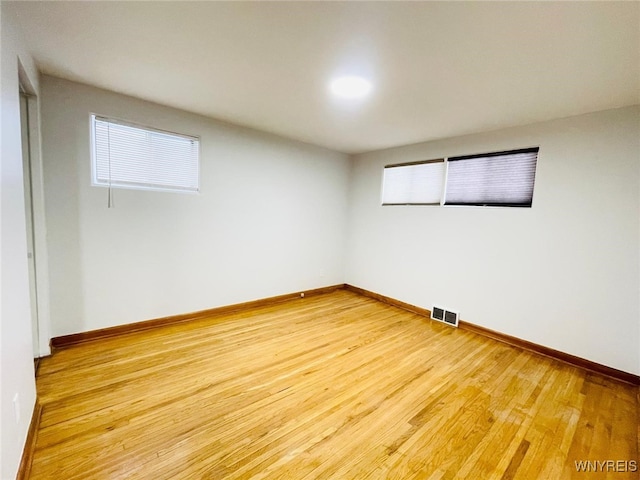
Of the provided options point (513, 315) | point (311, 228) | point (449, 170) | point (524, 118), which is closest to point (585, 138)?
point (524, 118)

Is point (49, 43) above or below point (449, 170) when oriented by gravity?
above

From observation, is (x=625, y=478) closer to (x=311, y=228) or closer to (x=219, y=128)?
(x=311, y=228)

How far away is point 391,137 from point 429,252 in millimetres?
1714

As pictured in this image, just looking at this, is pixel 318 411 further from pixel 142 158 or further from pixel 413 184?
pixel 413 184

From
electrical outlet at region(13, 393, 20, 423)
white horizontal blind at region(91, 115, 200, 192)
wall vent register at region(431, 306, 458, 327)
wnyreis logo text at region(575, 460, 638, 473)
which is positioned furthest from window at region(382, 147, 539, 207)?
electrical outlet at region(13, 393, 20, 423)

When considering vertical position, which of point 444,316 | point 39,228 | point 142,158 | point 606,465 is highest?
point 142,158

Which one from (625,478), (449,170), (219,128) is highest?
(219,128)

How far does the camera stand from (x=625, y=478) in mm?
1500

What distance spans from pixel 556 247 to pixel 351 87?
264 cm

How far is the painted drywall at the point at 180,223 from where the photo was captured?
2504mm

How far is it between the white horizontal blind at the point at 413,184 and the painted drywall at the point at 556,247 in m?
0.16

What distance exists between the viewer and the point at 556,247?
279 cm

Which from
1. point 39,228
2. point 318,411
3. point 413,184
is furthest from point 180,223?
point 413,184

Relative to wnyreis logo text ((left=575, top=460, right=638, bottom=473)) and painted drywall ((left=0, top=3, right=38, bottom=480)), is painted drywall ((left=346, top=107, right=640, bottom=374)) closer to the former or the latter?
wnyreis logo text ((left=575, top=460, right=638, bottom=473))
